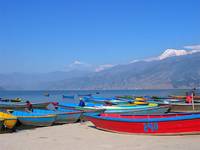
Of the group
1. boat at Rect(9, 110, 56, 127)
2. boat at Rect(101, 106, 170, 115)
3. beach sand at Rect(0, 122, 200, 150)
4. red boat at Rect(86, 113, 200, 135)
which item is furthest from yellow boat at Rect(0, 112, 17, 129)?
boat at Rect(101, 106, 170, 115)

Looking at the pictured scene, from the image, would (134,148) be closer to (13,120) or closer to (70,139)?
(70,139)

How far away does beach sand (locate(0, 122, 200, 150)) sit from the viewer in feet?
51.8

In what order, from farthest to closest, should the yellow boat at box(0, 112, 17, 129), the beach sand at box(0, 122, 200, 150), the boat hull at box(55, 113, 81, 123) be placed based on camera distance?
the boat hull at box(55, 113, 81, 123) < the yellow boat at box(0, 112, 17, 129) < the beach sand at box(0, 122, 200, 150)

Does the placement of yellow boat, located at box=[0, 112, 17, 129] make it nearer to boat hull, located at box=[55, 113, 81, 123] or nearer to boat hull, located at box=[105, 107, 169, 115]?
boat hull, located at box=[55, 113, 81, 123]

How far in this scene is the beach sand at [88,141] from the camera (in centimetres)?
1580

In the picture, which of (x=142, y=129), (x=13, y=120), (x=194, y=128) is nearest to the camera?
(x=194, y=128)

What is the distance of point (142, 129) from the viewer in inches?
735

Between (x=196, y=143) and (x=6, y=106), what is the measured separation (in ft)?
94.2

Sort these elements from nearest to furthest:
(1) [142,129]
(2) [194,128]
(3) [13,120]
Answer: (2) [194,128]
(1) [142,129]
(3) [13,120]

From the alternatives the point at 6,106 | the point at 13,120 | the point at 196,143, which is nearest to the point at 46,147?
the point at 13,120

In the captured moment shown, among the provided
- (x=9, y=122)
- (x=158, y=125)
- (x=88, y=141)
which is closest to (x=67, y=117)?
(x=9, y=122)

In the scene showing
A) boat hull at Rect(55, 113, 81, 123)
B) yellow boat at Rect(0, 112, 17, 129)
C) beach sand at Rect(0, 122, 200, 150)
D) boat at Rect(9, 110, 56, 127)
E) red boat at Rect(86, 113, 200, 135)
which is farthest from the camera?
boat hull at Rect(55, 113, 81, 123)

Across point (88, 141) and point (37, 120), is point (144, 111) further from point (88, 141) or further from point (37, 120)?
point (88, 141)

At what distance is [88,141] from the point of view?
17.6 meters
